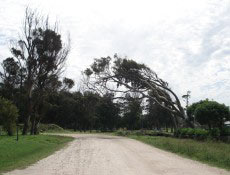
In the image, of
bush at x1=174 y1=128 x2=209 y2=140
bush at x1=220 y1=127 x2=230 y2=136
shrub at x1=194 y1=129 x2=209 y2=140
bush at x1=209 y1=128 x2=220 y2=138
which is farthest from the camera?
bush at x1=174 y1=128 x2=209 y2=140

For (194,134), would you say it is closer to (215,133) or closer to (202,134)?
(202,134)

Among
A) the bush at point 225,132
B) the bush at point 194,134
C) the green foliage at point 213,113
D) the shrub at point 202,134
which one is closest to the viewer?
the bush at point 225,132

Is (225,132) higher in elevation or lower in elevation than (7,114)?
lower

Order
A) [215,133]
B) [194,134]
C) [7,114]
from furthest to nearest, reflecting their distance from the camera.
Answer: [194,134] → [7,114] → [215,133]

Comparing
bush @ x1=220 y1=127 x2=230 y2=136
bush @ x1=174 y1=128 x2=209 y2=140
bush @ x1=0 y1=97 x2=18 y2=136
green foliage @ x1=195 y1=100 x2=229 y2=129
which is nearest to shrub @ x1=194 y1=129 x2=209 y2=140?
bush @ x1=174 y1=128 x2=209 y2=140

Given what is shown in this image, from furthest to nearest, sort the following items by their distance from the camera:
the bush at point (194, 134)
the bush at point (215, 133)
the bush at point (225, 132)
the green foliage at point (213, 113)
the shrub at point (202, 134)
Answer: the bush at point (194, 134) → the green foliage at point (213, 113) → the shrub at point (202, 134) → the bush at point (215, 133) → the bush at point (225, 132)

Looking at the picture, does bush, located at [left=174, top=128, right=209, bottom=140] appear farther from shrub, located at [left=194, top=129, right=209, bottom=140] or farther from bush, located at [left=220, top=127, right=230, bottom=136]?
bush, located at [left=220, top=127, right=230, bottom=136]

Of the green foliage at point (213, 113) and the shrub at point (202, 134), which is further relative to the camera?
the green foliage at point (213, 113)

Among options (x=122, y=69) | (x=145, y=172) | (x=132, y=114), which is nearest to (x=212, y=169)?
(x=145, y=172)

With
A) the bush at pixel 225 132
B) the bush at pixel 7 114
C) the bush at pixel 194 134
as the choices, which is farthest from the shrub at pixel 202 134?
the bush at pixel 7 114

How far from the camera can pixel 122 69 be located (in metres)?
48.5

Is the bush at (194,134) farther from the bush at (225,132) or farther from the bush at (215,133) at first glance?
the bush at (225,132)

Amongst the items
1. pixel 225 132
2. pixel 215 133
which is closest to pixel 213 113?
pixel 215 133

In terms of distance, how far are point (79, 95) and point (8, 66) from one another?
29.1 meters
